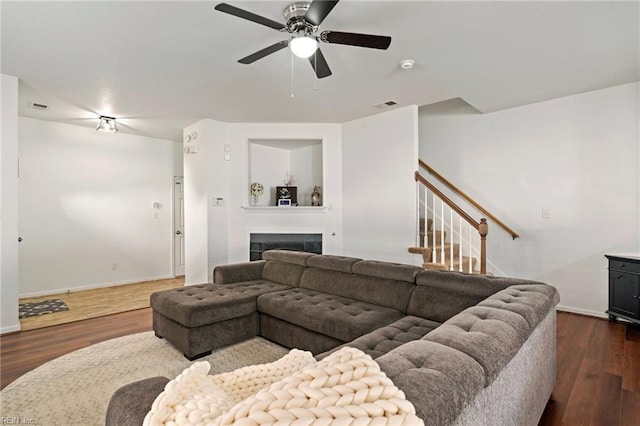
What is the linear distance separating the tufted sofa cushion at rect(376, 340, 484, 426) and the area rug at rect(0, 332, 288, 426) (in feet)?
6.40

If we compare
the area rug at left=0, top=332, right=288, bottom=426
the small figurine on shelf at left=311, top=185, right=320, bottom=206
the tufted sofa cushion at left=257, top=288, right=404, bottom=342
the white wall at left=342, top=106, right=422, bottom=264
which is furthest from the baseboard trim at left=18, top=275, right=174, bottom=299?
the tufted sofa cushion at left=257, top=288, right=404, bottom=342

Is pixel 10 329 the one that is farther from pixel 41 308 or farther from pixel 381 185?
pixel 381 185

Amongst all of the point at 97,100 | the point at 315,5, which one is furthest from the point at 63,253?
the point at 315,5

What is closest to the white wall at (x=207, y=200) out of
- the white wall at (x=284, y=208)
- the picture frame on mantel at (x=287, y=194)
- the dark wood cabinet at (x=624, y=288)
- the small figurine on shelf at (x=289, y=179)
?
the white wall at (x=284, y=208)

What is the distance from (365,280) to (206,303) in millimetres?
1358

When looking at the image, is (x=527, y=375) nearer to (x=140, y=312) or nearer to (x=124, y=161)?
(x=140, y=312)

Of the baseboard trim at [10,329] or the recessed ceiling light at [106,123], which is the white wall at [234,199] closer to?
the recessed ceiling light at [106,123]

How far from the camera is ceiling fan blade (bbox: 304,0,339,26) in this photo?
5.88 feet

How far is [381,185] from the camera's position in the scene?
15.8 feet

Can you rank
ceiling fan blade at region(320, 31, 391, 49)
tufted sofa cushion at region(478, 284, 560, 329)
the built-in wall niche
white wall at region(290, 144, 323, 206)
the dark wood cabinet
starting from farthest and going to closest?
white wall at region(290, 144, 323, 206)
the built-in wall niche
the dark wood cabinet
ceiling fan blade at region(320, 31, 391, 49)
tufted sofa cushion at region(478, 284, 560, 329)

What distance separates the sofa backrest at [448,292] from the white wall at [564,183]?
2479 mm

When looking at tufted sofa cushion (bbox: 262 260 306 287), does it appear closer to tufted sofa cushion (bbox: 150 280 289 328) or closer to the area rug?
tufted sofa cushion (bbox: 150 280 289 328)

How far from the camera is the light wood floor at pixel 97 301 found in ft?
12.2

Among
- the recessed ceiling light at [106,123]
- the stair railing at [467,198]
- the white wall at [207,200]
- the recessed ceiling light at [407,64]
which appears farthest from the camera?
the white wall at [207,200]
